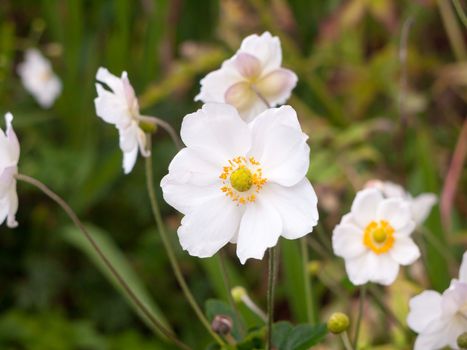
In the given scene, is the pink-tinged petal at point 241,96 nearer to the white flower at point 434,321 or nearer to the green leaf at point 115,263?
the white flower at point 434,321

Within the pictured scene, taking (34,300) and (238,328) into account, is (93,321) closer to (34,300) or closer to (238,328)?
(34,300)

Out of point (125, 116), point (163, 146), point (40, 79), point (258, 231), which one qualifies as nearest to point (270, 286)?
point (258, 231)

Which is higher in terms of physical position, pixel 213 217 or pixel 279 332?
pixel 213 217

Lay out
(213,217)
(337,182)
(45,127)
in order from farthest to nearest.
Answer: (45,127), (337,182), (213,217)

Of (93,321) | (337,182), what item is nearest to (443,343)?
(337,182)

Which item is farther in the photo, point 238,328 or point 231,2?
point 231,2

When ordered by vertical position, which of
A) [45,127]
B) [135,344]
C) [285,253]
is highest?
[45,127]

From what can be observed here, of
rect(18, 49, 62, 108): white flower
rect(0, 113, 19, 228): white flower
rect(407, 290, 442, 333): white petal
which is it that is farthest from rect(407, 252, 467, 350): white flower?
rect(18, 49, 62, 108): white flower
